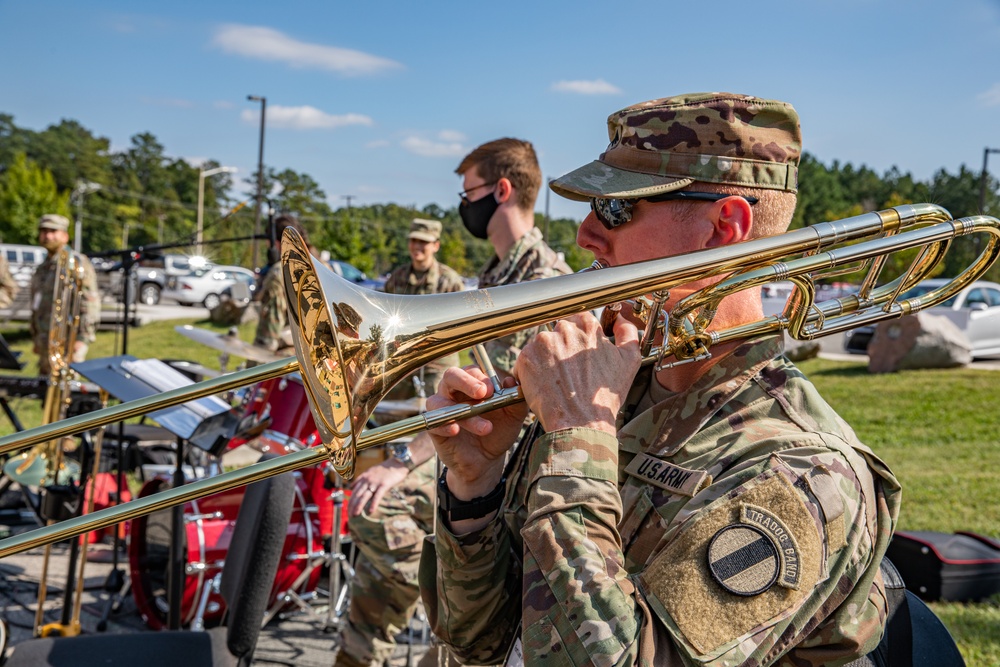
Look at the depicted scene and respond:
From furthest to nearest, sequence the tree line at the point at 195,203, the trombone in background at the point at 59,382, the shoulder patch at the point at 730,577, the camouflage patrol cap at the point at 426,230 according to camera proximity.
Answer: the tree line at the point at 195,203, the camouflage patrol cap at the point at 426,230, the trombone in background at the point at 59,382, the shoulder patch at the point at 730,577

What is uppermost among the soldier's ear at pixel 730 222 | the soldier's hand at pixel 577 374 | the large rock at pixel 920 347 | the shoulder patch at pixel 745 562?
the soldier's ear at pixel 730 222

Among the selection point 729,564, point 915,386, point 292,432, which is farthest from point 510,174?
point 915,386

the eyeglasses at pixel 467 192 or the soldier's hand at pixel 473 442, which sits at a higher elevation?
the eyeglasses at pixel 467 192

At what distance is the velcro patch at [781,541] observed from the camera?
132cm

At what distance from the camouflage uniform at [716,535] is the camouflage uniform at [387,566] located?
214 centimetres

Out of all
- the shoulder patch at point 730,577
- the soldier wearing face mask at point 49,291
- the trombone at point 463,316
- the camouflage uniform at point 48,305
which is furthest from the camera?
the soldier wearing face mask at point 49,291

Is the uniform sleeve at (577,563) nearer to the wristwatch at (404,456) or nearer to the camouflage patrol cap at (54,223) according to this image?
the wristwatch at (404,456)

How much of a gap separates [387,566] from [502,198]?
1.77 metres

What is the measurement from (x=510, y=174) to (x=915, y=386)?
1040 cm

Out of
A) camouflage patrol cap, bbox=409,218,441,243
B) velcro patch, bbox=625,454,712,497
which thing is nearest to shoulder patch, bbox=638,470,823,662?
velcro patch, bbox=625,454,712,497

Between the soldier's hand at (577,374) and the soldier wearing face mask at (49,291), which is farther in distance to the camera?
the soldier wearing face mask at (49,291)

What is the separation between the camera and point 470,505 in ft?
5.70

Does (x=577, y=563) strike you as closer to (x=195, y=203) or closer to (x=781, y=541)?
(x=781, y=541)

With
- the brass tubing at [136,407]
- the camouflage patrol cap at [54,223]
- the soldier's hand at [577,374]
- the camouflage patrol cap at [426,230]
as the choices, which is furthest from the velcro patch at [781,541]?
the camouflage patrol cap at [54,223]
